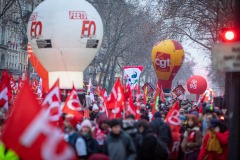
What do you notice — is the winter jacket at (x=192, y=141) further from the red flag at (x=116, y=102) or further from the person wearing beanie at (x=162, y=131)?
the red flag at (x=116, y=102)

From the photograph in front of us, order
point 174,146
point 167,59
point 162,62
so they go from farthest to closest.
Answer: point 162,62, point 167,59, point 174,146

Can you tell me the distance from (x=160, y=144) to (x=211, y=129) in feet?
4.23

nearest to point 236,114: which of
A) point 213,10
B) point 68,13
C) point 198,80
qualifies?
point 68,13

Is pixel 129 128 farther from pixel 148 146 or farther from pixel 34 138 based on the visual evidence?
pixel 34 138

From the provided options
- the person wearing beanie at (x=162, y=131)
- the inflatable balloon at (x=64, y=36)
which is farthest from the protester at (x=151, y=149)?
the inflatable balloon at (x=64, y=36)

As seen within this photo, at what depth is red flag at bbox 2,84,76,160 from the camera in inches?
257

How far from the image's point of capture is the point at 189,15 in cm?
3678

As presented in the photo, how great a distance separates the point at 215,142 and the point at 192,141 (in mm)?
1005

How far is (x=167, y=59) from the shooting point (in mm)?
49844

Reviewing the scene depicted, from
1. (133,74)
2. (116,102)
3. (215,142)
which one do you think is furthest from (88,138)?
(133,74)

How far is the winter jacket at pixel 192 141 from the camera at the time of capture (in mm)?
14945

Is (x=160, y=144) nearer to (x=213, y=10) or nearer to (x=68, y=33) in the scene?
(x=68, y=33)

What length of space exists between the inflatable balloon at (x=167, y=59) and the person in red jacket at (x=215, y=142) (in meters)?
34.9

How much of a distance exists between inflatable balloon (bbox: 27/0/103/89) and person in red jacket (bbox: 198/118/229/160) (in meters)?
13.9
